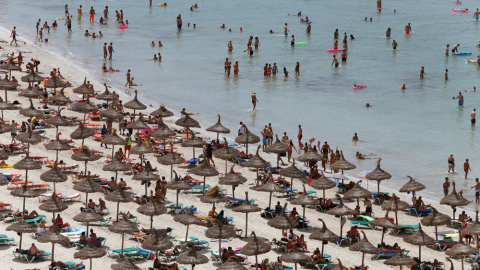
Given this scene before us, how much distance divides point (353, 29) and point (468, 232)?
47630 millimetres

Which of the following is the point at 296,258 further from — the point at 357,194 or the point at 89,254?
the point at 357,194

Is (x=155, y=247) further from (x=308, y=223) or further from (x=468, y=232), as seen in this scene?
(x=468, y=232)

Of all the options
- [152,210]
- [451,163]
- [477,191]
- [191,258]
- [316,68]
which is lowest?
[477,191]

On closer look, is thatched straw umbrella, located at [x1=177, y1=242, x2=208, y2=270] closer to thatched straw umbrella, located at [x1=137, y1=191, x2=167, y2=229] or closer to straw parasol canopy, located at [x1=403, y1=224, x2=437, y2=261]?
thatched straw umbrella, located at [x1=137, y1=191, x2=167, y2=229]

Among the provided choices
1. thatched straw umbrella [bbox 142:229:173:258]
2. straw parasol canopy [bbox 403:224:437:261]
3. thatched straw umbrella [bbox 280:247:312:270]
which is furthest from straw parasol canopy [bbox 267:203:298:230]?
thatched straw umbrella [bbox 142:229:173:258]

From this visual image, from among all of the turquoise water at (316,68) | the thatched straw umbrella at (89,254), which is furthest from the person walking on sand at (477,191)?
the thatched straw umbrella at (89,254)

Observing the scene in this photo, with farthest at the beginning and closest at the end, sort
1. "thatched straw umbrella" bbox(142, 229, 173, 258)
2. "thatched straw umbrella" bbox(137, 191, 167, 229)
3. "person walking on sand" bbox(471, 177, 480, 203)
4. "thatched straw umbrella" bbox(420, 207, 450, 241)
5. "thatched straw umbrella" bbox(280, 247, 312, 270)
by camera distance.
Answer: "person walking on sand" bbox(471, 177, 480, 203) < "thatched straw umbrella" bbox(420, 207, 450, 241) < "thatched straw umbrella" bbox(137, 191, 167, 229) < "thatched straw umbrella" bbox(142, 229, 173, 258) < "thatched straw umbrella" bbox(280, 247, 312, 270)

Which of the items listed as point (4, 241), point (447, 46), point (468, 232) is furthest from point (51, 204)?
point (447, 46)

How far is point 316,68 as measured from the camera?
5584 centimetres

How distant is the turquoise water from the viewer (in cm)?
4006

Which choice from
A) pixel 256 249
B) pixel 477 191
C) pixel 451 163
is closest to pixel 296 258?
pixel 256 249

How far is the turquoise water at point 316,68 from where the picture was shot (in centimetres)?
4006

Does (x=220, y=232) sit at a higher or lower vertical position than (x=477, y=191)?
higher

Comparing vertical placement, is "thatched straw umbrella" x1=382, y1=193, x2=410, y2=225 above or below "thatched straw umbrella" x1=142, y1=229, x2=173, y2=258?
below
